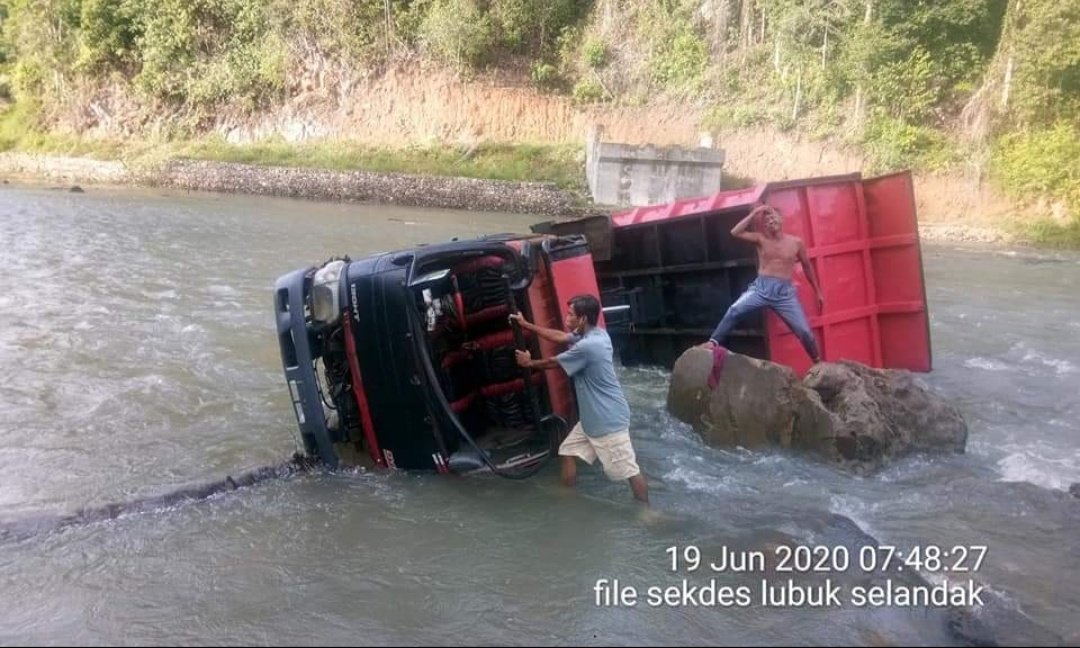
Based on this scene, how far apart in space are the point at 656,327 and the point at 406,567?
4.60 meters

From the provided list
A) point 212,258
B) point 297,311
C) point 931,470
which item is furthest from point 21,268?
point 931,470

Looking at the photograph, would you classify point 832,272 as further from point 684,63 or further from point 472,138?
point 472,138

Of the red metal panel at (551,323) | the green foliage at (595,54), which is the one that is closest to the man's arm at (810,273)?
the red metal panel at (551,323)

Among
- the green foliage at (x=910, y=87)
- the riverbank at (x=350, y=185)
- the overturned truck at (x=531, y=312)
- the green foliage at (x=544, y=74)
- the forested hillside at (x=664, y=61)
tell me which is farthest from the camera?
the green foliage at (x=544, y=74)

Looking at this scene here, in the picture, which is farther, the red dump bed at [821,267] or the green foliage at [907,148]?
the green foliage at [907,148]

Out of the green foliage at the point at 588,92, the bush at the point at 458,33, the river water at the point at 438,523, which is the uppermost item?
the bush at the point at 458,33

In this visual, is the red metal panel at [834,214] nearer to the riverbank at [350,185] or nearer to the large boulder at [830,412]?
the large boulder at [830,412]

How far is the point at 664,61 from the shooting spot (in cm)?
3173

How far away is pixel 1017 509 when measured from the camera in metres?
5.51

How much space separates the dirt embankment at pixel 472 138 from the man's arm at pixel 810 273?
61.0 feet

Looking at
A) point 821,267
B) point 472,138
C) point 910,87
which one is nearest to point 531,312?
point 821,267

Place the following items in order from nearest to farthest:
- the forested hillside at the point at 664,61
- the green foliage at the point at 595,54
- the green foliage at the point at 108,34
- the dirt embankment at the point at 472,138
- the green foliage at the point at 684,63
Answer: the forested hillside at the point at 664,61 < the dirt embankment at the point at 472,138 < the green foliage at the point at 684,63 < the green foliage at the point at 595,54 < the green foliage at the point at 108,34

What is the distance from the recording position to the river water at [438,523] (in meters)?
4.01

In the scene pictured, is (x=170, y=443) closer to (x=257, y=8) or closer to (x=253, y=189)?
(x=253, y=189)
